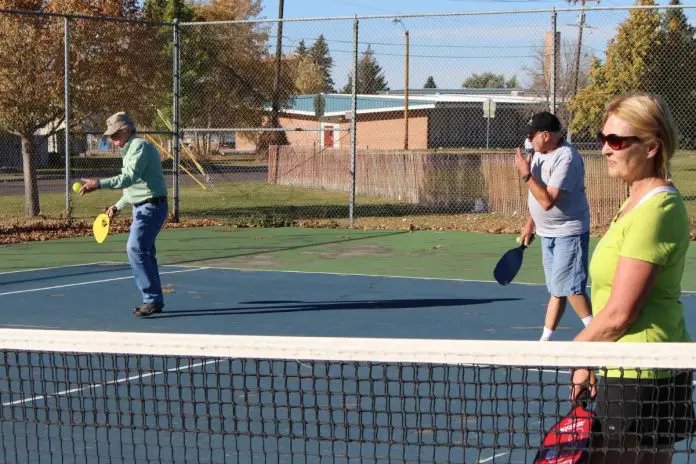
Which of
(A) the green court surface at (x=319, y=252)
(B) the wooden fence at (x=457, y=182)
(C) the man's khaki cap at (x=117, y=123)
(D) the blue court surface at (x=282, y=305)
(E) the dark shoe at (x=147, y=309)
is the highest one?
(C) the man's khaki cap at (x=117, y=123)

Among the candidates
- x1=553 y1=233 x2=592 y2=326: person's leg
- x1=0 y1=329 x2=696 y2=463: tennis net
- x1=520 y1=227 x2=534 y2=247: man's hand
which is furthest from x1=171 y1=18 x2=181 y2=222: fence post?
x1=0 y1=329 x2=696 y2=463: tennis net

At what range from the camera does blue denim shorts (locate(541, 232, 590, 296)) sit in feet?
26.3

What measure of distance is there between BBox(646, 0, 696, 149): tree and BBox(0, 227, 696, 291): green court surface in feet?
10.7

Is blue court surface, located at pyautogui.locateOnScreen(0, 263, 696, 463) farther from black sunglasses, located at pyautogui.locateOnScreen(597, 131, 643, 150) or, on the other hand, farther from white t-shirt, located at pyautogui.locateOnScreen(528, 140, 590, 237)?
black sunglasses, located at pyautogui.locateOnScreen(597, 131, 643, 150)

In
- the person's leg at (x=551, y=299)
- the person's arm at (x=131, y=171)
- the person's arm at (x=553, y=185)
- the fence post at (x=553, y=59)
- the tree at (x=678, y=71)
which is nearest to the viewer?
the person's arm at (x=553, y=185)

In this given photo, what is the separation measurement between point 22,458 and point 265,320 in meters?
4.51

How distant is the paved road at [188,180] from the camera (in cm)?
3288

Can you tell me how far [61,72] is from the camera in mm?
19016

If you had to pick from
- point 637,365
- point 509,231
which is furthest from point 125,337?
point 509,231

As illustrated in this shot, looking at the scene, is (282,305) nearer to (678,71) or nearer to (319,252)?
(319,252)

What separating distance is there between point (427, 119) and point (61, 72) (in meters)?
19.9

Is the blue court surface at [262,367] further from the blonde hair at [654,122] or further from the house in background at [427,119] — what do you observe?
the house in background at [427,119]

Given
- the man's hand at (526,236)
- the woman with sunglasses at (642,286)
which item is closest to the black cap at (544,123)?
the man's hand at (526,236)

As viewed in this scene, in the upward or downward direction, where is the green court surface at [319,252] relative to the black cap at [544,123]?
downward
